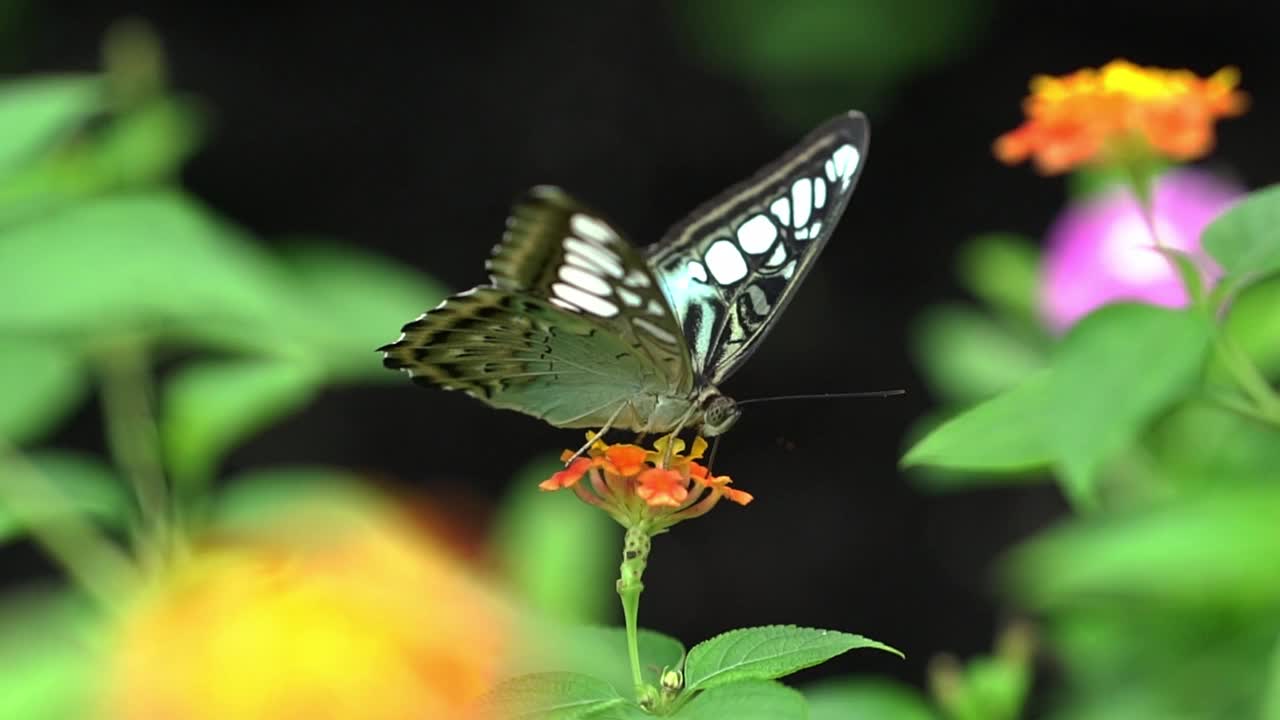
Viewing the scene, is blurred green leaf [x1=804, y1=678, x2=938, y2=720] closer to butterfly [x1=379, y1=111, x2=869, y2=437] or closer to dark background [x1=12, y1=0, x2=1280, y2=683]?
butterfly [x1=379, y1=111, x2=869, y2=437]

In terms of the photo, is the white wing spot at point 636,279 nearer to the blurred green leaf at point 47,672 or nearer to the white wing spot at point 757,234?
the white wing spot at point 757,234

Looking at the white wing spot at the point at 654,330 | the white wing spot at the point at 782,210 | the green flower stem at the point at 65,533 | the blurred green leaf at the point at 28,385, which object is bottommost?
the green flower stem at the point at 65,533

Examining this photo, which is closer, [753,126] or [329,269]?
A: [329,269]

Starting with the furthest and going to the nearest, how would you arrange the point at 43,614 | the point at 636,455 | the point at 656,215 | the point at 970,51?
the point at 656,215, the point at 970,51, the point at 43,614, the point at 636,455

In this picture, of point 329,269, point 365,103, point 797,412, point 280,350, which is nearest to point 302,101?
point 365,103

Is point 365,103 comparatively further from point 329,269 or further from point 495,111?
point 329,269

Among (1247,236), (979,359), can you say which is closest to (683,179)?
(979,359)

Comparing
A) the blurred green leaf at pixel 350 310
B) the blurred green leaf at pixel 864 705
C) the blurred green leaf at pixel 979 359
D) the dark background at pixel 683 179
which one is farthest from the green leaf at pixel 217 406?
the dark background at pixel 683 179
